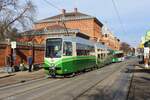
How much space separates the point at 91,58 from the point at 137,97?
24.1 metres

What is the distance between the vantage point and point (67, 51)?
29.2 metres

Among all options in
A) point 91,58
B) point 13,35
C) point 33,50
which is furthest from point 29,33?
point 91,58

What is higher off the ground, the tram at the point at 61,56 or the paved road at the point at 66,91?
the tram at the point at 61,56

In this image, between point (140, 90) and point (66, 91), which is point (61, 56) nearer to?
point (66, 91)

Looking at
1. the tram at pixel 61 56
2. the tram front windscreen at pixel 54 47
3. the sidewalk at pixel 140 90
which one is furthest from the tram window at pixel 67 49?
the sidewalk at pixel 140 90

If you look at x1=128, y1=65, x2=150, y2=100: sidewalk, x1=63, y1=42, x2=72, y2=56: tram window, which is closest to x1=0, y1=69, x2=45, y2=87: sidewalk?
x1=63, y1=42, x2=72, y2=56: tram window

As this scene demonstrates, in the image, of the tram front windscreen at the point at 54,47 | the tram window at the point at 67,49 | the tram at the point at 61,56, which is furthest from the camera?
the tram window at the point at 67,49

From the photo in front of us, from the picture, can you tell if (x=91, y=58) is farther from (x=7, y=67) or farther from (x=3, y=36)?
(x=3, y=36)

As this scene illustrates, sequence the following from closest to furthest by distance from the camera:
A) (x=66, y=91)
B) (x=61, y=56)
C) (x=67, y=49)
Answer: (x=66, y=91), (x=61, y=56), (x=67, y=49)

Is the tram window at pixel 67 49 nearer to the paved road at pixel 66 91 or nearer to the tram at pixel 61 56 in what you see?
the tram at pixel 61 56

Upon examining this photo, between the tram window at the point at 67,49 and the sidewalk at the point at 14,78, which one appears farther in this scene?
the tram window at the point at 67,49

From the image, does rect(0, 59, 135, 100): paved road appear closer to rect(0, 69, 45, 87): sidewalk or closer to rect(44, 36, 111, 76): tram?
rect(0, 69, 45, 87): sidewalk

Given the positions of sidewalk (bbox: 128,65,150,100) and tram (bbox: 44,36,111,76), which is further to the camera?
tram (bbox: 44,36,111,76)

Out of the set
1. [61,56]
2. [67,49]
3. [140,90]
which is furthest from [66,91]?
[67,49]
